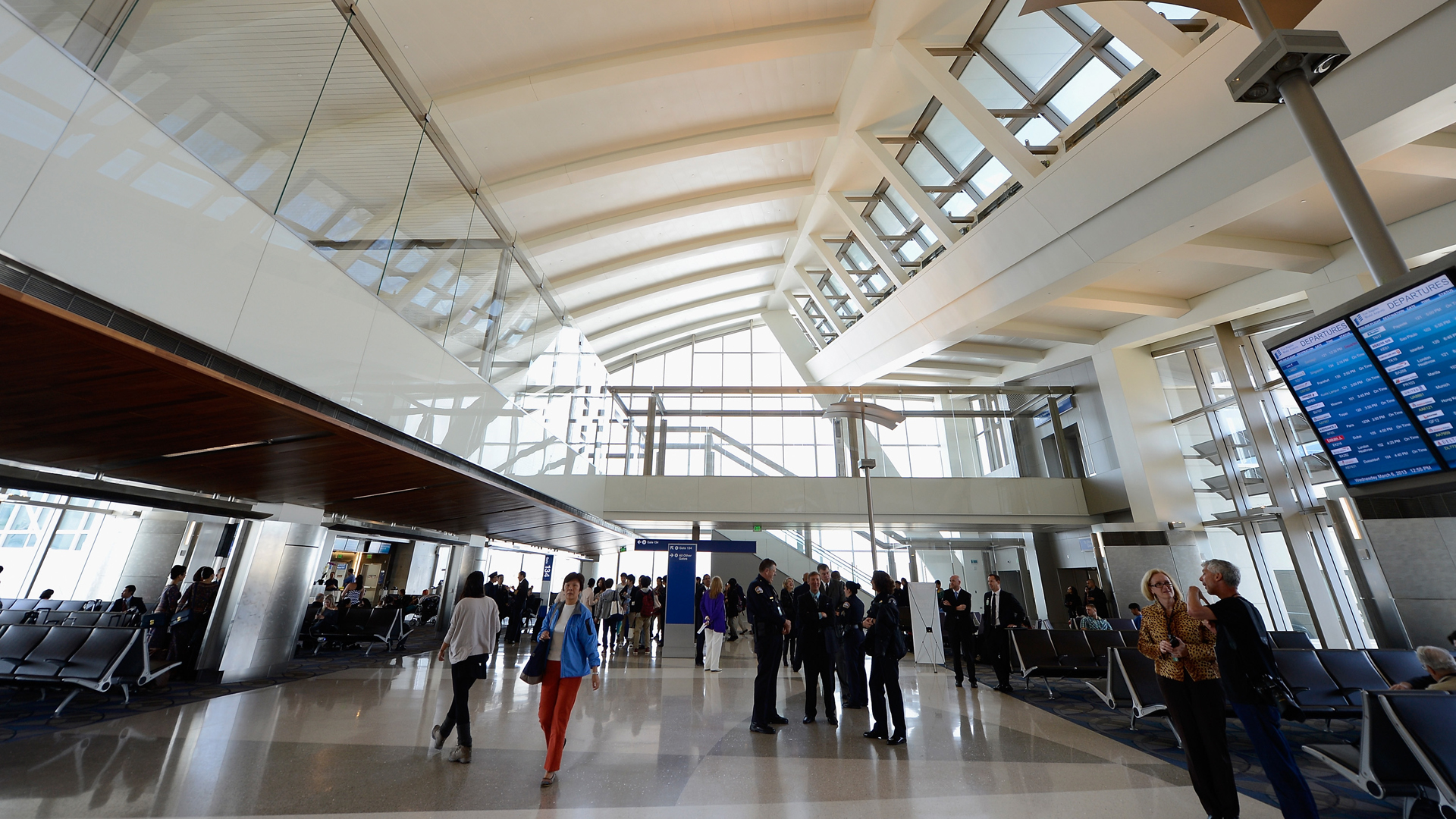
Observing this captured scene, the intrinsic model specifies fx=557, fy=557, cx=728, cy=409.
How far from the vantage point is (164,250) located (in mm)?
3172

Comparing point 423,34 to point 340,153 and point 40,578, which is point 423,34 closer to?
point 340,153

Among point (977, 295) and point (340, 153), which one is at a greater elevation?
point (977, 295)

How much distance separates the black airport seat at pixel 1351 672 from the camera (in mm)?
5287

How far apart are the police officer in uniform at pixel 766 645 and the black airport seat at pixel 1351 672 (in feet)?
17.0

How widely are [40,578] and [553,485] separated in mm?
10333

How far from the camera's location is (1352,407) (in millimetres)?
4133

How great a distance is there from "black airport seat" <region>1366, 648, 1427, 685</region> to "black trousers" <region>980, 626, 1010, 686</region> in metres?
3.68

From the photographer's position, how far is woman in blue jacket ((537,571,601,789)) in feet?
13.1

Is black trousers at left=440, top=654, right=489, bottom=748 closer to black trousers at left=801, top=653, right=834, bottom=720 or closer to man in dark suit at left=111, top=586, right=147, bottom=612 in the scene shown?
black trousers at left=801, top=653, right=834, bottom=720

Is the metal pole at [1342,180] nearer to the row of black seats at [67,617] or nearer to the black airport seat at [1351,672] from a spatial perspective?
the black airport seat at [1351,672]

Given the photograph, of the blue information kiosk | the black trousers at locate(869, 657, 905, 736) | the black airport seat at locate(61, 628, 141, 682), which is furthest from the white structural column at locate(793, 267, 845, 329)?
the black airport seat at locate(61, 628, 141, 682)

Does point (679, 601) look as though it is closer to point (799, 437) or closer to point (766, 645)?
point (766, 645)

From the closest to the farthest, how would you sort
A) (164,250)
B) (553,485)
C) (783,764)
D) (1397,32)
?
1. (164,250)
2. (783,764)
3. (1397,32)
4. (553,485)

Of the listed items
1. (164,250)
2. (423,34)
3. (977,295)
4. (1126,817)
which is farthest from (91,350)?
(977,295)
